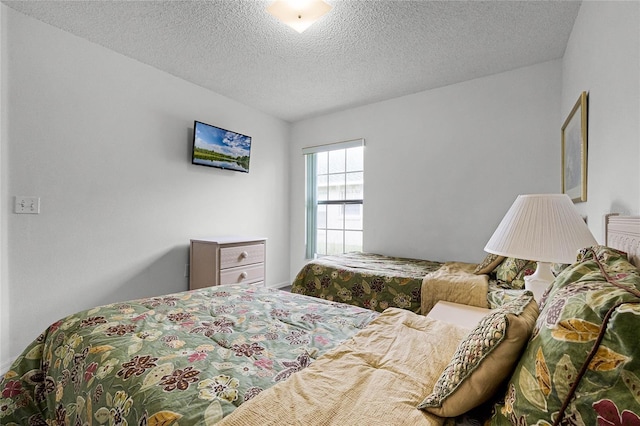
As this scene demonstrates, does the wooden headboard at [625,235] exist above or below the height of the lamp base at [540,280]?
above

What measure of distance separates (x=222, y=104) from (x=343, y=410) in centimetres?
349

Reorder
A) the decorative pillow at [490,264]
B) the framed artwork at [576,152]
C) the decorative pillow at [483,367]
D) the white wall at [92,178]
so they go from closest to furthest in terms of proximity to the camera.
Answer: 1. the decorative pillow at [483,367]
2. the framed artwork at [576,152]
3. the white wall at [92,178]
4. the decorative pillow at [490,264]

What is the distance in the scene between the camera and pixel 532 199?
126 centimetres

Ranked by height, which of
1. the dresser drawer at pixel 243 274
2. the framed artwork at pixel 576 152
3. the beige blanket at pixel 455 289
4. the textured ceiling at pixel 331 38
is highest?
the textured ceiling at pixel 331 38

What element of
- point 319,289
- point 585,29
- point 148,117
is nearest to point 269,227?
point 319,289

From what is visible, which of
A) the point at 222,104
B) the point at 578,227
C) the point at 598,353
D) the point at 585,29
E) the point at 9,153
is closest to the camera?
the point at 598,353

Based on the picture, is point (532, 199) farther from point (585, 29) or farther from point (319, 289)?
point (319, 289)

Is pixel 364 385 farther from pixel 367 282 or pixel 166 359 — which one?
pixel 367 282

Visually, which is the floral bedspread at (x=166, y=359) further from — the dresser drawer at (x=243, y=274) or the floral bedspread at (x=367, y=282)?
the dresser drawer at (x=243, y=274)

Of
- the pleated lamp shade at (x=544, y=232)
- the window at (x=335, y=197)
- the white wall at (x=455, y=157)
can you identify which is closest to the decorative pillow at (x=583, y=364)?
the pleated lamp shade at (x=544, y=232)

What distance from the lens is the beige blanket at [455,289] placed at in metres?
1.94

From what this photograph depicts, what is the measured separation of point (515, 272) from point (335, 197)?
98.0 inches

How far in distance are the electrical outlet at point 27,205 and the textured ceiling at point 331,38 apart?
1328 mm

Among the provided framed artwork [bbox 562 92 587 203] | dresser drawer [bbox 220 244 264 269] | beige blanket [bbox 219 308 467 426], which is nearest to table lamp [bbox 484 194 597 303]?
beige blanket [bbox 219 308 467 426]
